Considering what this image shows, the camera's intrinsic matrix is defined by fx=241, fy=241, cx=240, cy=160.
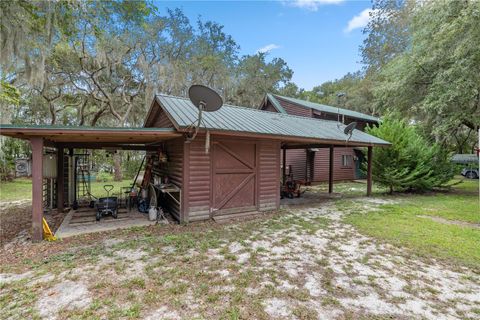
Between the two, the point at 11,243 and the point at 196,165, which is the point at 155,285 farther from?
the point at 11,243

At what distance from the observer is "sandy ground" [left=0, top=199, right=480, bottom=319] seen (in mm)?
2508

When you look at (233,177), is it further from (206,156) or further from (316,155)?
(316,155)

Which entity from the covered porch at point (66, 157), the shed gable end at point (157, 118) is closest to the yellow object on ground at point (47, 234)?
the covered porch at point (66, 157)

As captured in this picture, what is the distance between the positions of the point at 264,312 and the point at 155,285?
136cm

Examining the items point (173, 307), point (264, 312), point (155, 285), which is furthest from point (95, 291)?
point (264, 312)

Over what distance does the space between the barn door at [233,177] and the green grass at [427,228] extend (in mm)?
2650

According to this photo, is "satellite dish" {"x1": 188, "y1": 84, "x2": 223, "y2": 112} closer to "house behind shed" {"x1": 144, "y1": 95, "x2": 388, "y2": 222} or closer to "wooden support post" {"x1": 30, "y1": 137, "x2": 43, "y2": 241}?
"house behind shed" {"x1": 144, "y1": 95, "x2": 388, "y2": 222}

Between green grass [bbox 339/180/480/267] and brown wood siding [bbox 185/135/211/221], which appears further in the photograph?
brown wood siding [bbox 185/135/211/221]

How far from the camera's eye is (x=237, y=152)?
255 inches

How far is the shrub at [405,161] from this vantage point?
9.59 metres

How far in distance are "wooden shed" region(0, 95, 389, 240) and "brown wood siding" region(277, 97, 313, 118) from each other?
7.14 meters

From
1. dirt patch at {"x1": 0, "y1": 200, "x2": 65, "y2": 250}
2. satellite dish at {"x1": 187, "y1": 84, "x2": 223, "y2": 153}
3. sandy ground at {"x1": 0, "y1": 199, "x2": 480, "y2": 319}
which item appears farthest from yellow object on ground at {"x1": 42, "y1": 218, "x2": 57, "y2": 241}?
satellite dish at {"x1": 187, "y1": 84, "x2": 223, "y2": 153}

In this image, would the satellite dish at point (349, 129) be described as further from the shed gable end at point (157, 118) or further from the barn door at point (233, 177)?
the shed gable end at point (157, 118)

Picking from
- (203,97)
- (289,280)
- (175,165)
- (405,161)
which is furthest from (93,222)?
(405,161)
